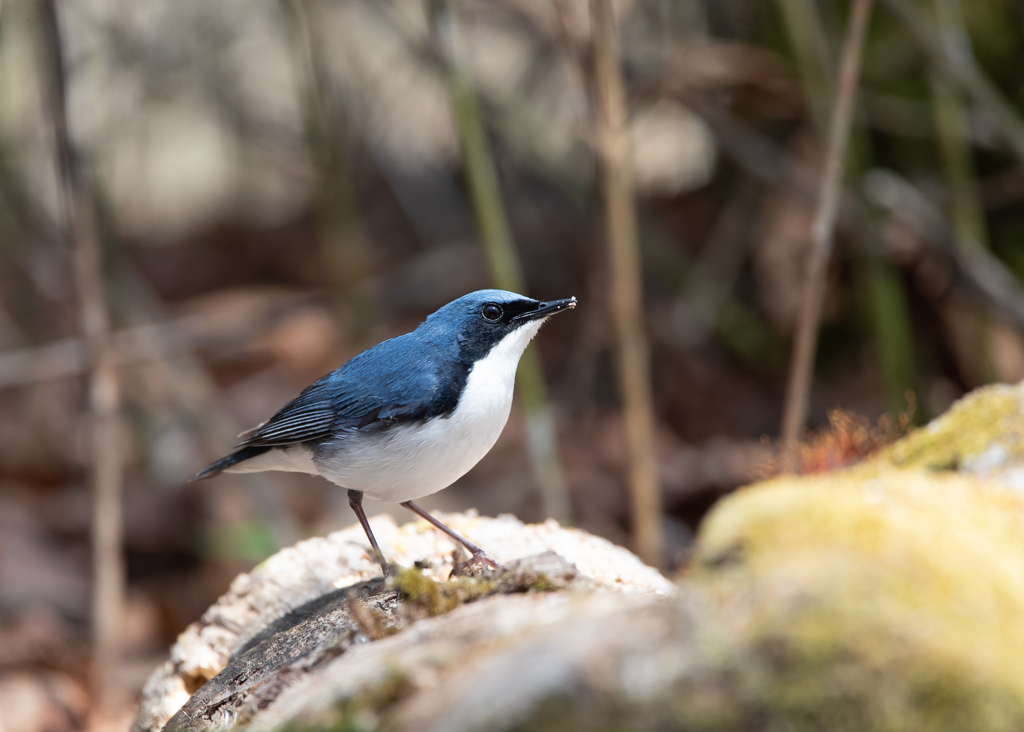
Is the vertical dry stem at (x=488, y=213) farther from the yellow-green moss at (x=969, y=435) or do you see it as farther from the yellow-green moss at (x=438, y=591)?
the yellow-green moss at (x=438, y=591)

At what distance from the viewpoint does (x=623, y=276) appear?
413 cm

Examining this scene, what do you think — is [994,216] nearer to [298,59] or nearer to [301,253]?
[298,59]

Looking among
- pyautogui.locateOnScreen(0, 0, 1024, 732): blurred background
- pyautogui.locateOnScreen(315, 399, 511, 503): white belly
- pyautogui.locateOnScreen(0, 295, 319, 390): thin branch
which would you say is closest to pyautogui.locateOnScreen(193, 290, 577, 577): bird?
pyautogui.locateOnScreen(315, 399, 511, 503): white belly

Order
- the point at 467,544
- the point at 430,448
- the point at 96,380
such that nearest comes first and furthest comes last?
the point at 430,448 < the point at 467,544 < the point at 96,380

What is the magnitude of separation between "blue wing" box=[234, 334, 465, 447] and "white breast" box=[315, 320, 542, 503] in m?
0.05

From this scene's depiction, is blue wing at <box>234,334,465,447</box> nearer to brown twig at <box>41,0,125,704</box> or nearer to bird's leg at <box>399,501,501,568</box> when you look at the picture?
bird's leg at <box>399,501,501,568</box>

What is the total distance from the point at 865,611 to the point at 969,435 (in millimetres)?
1213

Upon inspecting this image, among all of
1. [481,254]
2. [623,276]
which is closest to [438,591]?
[623,276]

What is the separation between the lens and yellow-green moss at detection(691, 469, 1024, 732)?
1.27 metres

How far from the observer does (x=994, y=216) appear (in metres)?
6.72

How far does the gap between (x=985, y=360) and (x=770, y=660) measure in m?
5.18

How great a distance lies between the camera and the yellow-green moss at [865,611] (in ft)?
4.15

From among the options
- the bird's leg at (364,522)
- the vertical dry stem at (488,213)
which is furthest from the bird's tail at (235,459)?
the vertical dry stem at (488,213)

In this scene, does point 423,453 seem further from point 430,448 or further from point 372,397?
point 372,397
